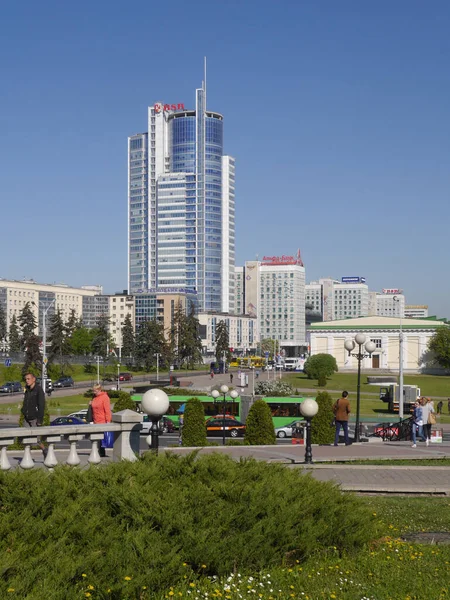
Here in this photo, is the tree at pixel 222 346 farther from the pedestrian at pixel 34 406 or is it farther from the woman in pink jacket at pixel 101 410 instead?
the pedestrian at pixel 34 406

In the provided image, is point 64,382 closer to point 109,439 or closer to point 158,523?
point 109,439

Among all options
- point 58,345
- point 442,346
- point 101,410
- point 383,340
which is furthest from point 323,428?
point 383,340

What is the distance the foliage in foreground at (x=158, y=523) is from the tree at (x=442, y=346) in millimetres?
126134

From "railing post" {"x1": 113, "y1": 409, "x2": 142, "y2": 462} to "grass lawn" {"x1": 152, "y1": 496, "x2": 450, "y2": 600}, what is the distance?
502 cm

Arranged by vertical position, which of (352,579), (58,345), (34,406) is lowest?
(352,579)

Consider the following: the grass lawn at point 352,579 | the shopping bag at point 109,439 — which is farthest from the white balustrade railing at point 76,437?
the grass lawn at point 352,579

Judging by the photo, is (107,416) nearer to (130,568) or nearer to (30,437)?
(30,437)

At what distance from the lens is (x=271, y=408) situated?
5550cm

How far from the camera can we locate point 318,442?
29844 mm

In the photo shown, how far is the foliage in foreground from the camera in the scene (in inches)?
283

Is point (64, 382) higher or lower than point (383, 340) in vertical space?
lower

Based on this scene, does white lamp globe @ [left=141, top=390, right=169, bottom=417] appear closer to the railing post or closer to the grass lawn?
the railing post

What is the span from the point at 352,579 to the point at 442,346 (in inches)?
5058

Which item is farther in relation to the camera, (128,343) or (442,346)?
(128,343)
